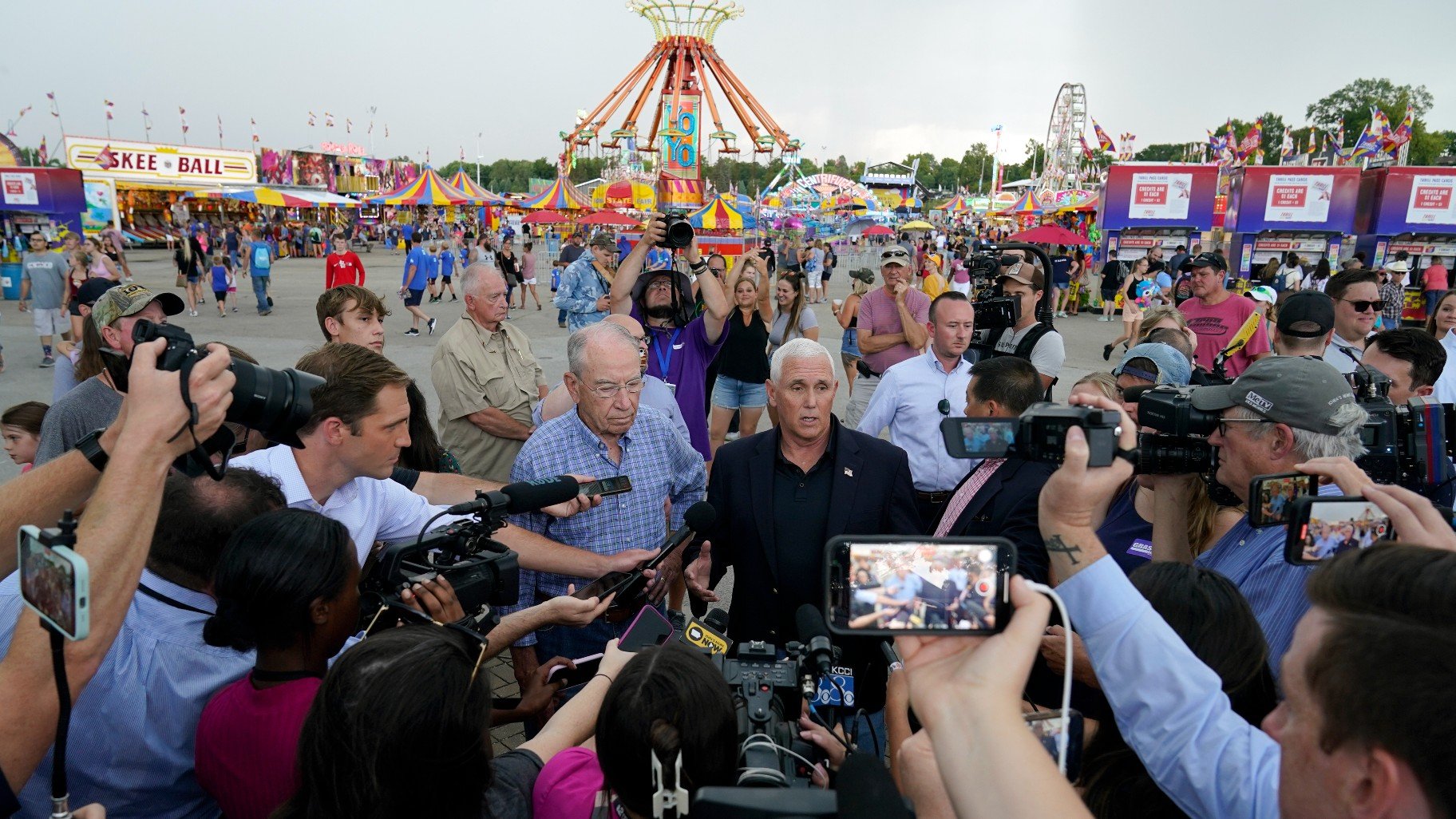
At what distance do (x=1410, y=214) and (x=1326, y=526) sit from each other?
25290 mm

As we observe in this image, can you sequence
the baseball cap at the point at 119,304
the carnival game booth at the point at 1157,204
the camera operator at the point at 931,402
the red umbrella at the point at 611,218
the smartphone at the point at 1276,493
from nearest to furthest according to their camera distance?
the smartphone at the point at 1276,493
the baseball cap at the point at 119,304
the camera operator at the point at 931,402
the carnival game booth at the point at 1157,204
the red umbrella at the point at 611,218

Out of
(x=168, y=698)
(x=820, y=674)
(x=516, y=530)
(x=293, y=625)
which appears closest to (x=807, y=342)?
(x=516, y=530)

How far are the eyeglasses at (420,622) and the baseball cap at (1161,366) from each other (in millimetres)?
3440

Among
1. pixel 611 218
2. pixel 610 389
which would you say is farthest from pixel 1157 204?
pixel 610 389

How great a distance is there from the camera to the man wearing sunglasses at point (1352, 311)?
5113 millimetres

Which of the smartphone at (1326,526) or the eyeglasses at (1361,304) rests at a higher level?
the eyeglasses at (1361,304)

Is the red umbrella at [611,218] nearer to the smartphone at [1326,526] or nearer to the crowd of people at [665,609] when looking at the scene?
the crowd of people at [665,609]

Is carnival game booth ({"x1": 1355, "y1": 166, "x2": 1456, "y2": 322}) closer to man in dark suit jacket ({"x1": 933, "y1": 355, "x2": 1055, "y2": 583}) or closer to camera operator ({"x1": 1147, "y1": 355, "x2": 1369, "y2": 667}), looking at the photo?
man in dark suit jacket ({"x1": 933, "y1": 355, "x2": 1055, "y2": 583})

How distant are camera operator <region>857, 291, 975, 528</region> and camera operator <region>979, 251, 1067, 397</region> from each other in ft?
3.58

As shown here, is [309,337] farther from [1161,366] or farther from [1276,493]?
[1276,493]

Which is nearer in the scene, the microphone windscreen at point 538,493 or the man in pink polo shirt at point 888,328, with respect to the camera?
the microphone windscreen at point 538,493

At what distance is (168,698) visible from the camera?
183 centimetres

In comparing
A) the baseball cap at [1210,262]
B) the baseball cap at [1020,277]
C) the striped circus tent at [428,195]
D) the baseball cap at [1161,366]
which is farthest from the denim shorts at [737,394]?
the striped circus tent at [428,195]

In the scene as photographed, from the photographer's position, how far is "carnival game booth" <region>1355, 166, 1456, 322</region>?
19.9 meters
